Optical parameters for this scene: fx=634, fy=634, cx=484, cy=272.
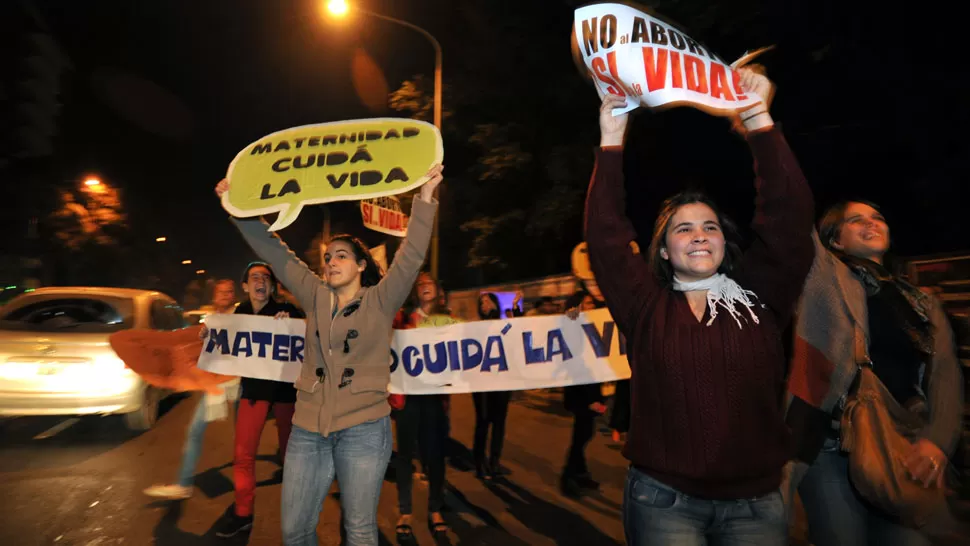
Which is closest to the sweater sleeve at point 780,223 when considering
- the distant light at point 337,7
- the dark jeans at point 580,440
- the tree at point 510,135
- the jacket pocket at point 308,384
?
the jacket pocket at point 308,384

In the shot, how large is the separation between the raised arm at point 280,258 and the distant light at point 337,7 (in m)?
8.67

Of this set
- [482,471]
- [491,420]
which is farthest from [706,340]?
[482,471]

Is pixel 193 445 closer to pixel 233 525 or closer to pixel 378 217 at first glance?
pixel 233 525

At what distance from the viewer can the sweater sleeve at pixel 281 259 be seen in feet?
10.2

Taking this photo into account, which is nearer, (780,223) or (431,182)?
(780,223)

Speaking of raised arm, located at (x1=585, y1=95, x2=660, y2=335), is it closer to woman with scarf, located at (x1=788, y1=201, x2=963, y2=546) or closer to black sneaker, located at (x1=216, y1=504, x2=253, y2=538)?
woman with scarf, located at (x1=788, y1=201, x2=963, y2=546)

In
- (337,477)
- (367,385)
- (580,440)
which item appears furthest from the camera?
(580,440)

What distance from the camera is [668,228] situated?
2.14 meters

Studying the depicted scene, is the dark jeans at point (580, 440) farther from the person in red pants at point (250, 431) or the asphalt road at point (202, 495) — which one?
the person in red pants at point (250, 431)

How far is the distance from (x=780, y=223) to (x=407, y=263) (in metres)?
1.57

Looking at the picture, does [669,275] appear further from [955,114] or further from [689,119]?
[689,119]

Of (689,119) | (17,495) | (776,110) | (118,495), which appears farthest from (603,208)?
(689,119)

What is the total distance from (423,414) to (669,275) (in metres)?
2.89

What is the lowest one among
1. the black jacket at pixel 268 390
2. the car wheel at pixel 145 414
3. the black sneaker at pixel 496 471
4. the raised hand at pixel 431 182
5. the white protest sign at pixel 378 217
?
the black sneaker at pixel 496 471
